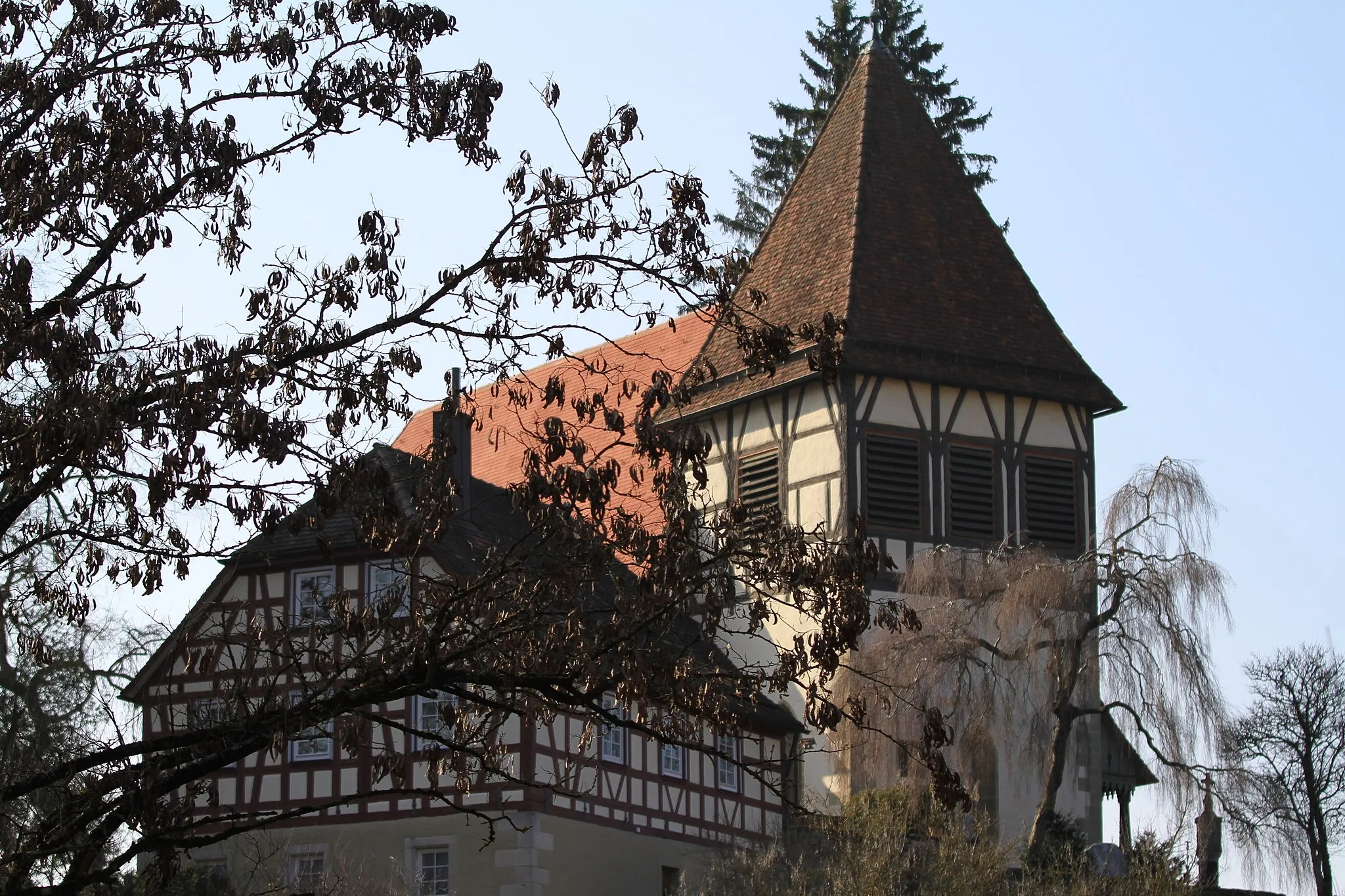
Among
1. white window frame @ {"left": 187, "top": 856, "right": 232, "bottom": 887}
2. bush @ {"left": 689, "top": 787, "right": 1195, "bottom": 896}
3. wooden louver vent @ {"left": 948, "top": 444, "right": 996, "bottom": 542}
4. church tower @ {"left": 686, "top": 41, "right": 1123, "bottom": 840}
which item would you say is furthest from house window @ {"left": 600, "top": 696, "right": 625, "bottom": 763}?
wooden louver vent @ {"left": 948, "top": 444, "right": 996, "bottom": 542}

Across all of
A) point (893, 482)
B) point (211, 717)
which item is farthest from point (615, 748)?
point (211, 717)

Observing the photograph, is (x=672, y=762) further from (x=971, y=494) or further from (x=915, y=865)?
(x=915, y=865)

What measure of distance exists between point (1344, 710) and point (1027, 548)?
8486 millimetres

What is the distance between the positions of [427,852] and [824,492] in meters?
7.38

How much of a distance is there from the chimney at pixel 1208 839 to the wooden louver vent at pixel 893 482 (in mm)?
6499

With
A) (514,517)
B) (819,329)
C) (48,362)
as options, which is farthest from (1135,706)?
(48,362)

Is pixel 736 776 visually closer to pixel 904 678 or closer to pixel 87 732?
pixel 904 678

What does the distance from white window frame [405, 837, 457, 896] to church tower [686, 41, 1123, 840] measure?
206 inches

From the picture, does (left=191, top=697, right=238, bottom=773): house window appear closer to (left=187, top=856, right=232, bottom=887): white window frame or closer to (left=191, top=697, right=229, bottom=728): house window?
(left=191, top=697, right=229, bottom=728): house window

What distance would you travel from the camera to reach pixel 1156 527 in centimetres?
2533

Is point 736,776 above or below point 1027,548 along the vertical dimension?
below

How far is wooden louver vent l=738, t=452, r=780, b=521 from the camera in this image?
1197 inches

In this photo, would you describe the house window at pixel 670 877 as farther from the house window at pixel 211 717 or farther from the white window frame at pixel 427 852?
the house window at pixel 211 717

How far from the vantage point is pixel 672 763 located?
27.7 meters
